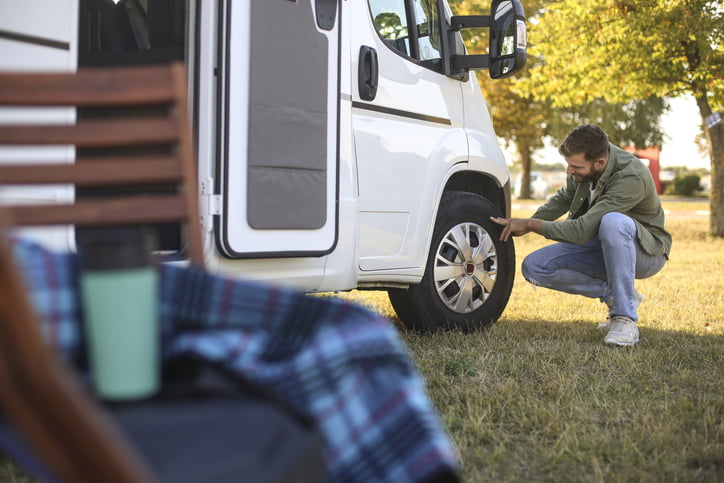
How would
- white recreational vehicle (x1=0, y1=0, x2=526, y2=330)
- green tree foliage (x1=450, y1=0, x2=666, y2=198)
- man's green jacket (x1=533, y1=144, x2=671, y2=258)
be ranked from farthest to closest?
green tree foliage (x1=450, y1=0, x2=666, y2=198), man's green jacket (x1=533, y1=144, x2=671, y2=258), white recreational vehicle (x1=0, y1=0, x2=526, y2=330)

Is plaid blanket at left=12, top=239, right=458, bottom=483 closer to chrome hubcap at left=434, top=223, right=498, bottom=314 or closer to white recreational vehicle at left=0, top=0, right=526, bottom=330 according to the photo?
white recreational vehicle at left=0, top=0, right=526, bottom=330

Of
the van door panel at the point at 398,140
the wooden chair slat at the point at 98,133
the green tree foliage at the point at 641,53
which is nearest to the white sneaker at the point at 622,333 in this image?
the van door panel at the point at 398,140

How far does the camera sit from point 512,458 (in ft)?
7.94

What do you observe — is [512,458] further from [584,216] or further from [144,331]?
[584,216]

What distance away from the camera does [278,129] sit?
3.02 metres

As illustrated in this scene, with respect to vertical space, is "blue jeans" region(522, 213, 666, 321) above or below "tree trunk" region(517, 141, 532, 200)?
below

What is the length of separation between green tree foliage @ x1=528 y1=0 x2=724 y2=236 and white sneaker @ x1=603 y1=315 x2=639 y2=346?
8.65m

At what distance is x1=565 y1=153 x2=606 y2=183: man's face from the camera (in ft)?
13.8

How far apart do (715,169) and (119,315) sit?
13747 mm

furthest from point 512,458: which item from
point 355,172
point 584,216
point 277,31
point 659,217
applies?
point 659,217

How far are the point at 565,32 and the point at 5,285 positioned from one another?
44.6ft

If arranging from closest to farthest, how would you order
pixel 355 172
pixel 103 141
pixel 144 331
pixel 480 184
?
pixel 144 331 → pixel 103 141 → pixel 355 172 → pixel 480 184

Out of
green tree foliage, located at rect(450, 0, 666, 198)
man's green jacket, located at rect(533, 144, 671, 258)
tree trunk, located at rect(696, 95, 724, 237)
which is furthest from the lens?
green tree foliage, located at rect(450, 0, 666, 198)

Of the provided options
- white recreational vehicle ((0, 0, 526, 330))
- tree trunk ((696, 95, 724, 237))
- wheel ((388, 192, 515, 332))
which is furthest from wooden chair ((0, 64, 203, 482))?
tree trunk ((696, 95, 724, 237))
